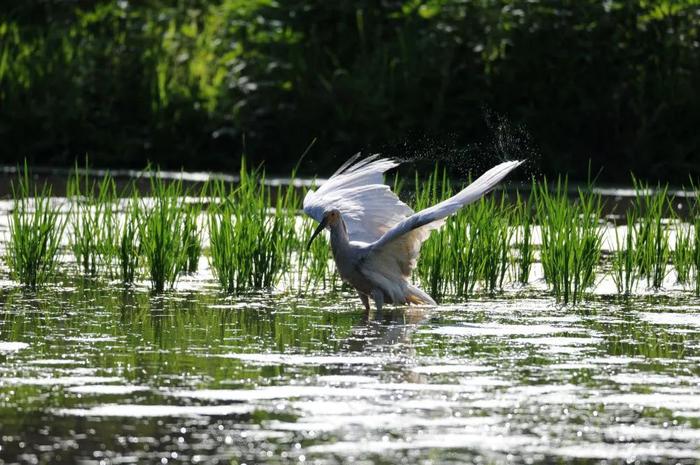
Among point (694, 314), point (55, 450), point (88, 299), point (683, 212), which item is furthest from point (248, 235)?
point (683, 212)

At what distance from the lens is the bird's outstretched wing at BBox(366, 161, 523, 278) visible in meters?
8.30

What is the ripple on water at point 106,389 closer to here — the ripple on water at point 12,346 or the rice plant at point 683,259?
the ripple on water at point 12,346

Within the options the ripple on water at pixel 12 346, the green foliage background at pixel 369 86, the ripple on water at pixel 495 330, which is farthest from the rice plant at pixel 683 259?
the green foliage background at pixel 369 86

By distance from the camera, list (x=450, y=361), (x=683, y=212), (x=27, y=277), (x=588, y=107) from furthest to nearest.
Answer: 1. (x=588, y=107)
2. (x=683, y=212)
3. (x=27, y=277)
4. (x=450, y=361)

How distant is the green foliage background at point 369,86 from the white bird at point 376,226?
7296 mm

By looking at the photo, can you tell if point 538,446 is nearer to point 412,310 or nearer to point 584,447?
point 584,447

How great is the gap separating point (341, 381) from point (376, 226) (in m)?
3.25

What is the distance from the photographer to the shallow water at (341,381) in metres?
5.43

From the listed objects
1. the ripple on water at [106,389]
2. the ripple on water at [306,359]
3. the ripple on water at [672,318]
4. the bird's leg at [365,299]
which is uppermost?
the bird's leg at [365,299]

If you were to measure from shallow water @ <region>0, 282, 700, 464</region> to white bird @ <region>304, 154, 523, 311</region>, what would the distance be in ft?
0.51

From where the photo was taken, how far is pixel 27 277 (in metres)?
9.71

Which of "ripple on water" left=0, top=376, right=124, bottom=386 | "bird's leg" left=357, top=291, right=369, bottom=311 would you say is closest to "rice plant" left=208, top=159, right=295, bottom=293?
"bird's leg" left=357, top=291, right=369, bottom=311

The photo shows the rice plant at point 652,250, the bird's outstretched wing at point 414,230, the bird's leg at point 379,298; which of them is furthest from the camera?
the rice plant at point 652,250

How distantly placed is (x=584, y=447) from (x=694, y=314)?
11.6 ft
